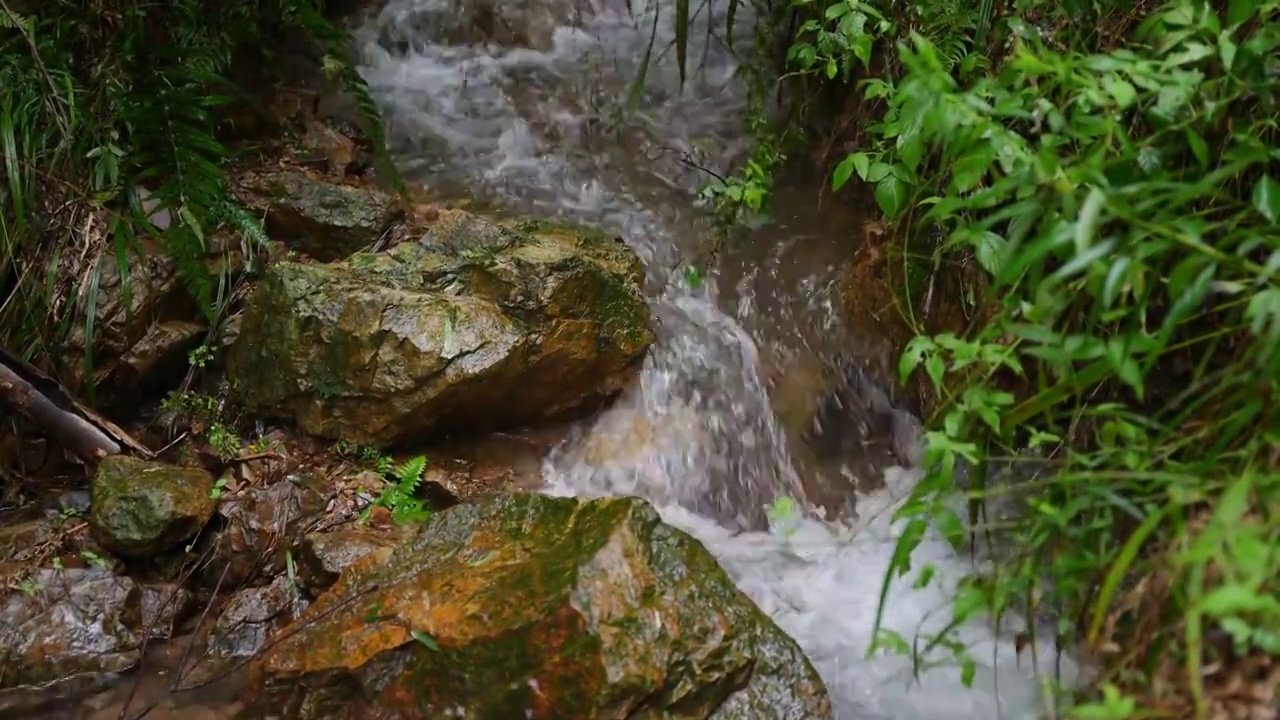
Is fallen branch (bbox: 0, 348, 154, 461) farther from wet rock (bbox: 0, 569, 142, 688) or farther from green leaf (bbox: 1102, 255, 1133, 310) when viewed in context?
green leaf (bbox: 1102, 255, 1133, 310)

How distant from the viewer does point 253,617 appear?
2.57 m

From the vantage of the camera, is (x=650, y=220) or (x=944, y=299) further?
(x=650, y=220)

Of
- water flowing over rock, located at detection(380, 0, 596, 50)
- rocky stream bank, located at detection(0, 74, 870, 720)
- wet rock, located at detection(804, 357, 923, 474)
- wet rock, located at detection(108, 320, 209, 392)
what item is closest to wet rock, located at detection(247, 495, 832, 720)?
rocky stream bank, located at detection(0, 74, 870, 720)

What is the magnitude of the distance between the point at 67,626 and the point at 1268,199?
327 centimetres

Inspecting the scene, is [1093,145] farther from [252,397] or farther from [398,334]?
[252,397]

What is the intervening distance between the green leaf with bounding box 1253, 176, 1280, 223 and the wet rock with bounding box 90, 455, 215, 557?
9.85 feet

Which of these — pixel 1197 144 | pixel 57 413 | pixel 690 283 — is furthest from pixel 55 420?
pixel 1197 144

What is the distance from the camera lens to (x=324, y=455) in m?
3.03

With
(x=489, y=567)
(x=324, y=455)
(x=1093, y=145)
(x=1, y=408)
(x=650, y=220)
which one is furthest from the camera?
(x=650, y=220)

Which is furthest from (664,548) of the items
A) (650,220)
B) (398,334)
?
(650,220)

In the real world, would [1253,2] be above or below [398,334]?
above

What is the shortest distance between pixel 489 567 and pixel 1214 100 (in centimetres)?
203

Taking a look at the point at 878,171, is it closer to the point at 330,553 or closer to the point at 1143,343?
the point at 1143,343

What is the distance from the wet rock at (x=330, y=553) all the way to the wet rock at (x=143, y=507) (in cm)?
39
